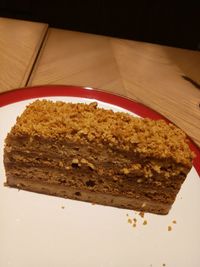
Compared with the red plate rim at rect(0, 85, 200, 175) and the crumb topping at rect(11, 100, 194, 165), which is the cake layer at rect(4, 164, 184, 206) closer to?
the crumb topping at rect(11, 100, 194, 165)

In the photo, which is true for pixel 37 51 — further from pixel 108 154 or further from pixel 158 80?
pixel 108 154

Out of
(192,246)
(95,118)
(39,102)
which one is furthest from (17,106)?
(192,246)

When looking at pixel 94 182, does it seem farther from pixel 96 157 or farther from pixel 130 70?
pixel 130 70

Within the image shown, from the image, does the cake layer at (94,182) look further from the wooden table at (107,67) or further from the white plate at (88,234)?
the wooden table at (107,67)

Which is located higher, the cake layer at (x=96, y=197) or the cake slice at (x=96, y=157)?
the cake slice at (x=96, y=157)

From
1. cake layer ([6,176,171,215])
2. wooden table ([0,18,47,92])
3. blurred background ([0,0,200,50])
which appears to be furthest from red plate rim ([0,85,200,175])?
blurred background ([0,0,200,50])

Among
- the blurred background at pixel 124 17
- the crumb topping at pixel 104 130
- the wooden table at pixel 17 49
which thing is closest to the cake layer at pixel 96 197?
the crumb topping at pixel 104 130
